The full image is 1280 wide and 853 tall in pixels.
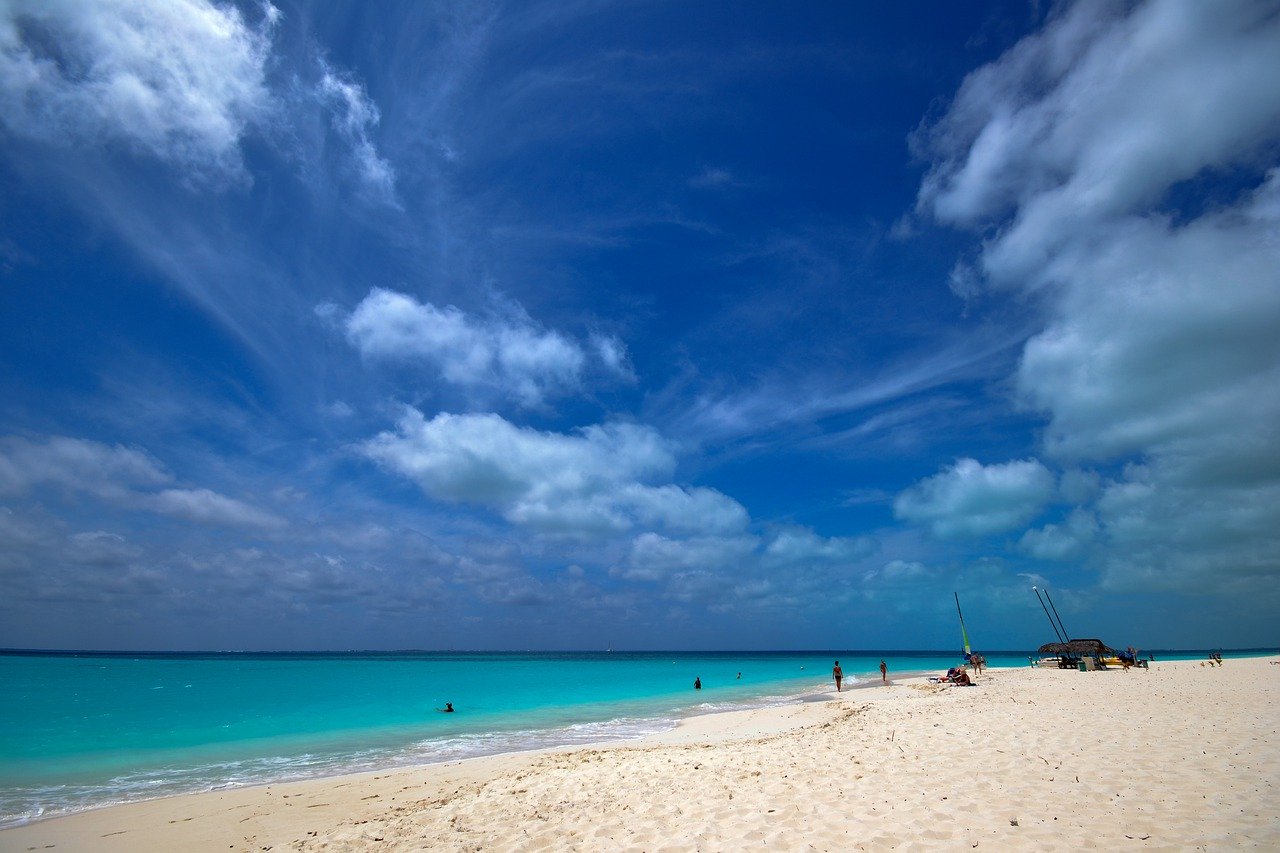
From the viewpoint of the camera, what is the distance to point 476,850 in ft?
25.9

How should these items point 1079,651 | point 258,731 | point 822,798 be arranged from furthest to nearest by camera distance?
point 1079,651, point 258,731, point 822,798

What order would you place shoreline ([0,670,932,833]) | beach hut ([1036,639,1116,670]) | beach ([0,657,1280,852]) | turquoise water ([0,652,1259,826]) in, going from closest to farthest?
beach ([0,657,1280,852]), shoreline ([0,670,932,833]), turquoise water ([0,652,1259,826]), beach hut ([1036,639,1116,670])

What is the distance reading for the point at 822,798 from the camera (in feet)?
28.3

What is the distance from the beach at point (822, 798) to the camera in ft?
23.9

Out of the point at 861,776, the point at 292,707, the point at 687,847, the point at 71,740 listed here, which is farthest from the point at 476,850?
the point at 292,707

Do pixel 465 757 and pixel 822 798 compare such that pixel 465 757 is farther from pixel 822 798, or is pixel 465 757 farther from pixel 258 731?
pixel 822 798

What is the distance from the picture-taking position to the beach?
7277mm

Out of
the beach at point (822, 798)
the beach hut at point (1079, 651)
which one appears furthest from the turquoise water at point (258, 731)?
the beach hut at point (1079, 651)

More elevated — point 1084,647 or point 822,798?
point 1084,647

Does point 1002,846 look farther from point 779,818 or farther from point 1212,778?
point 1212,778

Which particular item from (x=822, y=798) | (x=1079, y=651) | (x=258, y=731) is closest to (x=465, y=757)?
(x=258, y=731)

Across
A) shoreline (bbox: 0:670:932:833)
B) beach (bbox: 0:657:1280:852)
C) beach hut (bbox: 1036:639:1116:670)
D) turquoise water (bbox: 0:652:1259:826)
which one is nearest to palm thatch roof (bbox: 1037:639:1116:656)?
beach hut (bbox: 1036:639:1116:670)

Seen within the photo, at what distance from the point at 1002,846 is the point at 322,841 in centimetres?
964

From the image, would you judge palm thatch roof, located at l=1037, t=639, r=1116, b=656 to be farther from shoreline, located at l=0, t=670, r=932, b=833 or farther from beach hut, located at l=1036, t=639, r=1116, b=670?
shoreline, located at l=0, t=670, r=932, b=833
